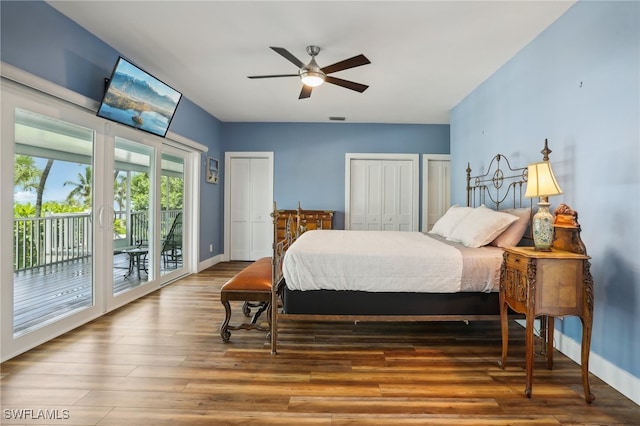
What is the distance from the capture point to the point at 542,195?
2059 mm

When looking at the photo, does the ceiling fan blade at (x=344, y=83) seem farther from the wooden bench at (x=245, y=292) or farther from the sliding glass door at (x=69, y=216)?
the sliding glass door at (x=69, y=216)

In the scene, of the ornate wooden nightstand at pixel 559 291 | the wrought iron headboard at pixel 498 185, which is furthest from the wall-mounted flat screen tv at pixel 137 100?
the wrought iron headboard at pixel 498 185

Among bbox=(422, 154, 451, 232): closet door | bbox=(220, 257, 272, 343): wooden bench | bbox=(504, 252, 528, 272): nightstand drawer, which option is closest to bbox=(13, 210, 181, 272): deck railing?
bbox=(220, 257, 272, 343): wooden bench

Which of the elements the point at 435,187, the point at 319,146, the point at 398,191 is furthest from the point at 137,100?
the point at 435,187

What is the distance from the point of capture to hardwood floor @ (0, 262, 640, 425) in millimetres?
1710

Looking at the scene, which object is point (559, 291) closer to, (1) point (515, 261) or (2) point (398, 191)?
(1) point (515, 261)

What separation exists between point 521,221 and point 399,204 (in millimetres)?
3191

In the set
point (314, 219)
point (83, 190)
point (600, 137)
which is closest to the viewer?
point (600, 137)

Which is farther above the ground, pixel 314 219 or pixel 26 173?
pixel 26 173

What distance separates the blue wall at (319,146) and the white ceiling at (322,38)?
1.52 meters

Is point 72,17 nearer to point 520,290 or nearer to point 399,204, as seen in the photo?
point 520,290

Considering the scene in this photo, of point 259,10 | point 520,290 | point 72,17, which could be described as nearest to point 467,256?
point 520,290

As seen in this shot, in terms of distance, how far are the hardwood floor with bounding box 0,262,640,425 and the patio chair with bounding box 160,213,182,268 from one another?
1.65 m

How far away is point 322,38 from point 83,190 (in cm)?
273
